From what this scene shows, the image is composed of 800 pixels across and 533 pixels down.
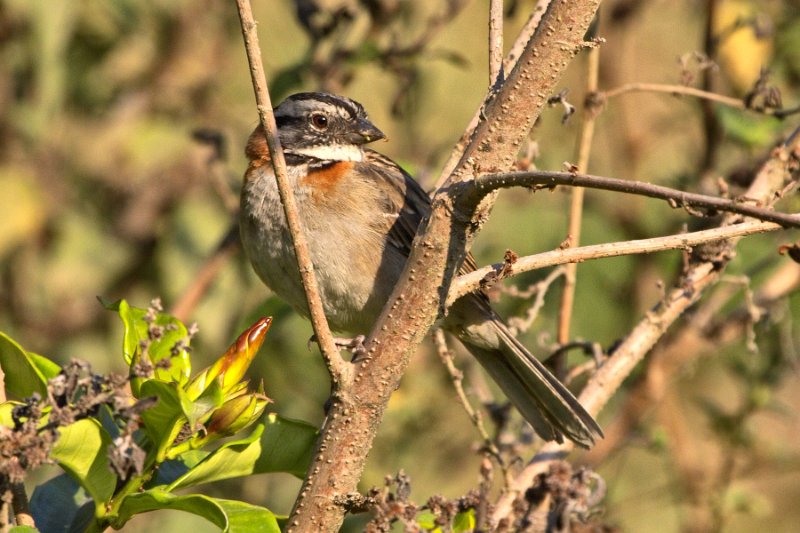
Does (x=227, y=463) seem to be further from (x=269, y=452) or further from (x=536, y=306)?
(x=536, y=306)

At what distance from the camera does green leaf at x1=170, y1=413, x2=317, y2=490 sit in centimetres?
188

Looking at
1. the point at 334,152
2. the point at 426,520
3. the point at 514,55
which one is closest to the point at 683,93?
the point at 514,55

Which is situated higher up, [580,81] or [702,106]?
[580,81]

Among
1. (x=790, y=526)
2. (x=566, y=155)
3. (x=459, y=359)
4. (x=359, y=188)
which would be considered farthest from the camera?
(x=790, y=526)

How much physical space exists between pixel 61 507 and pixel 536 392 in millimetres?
1426

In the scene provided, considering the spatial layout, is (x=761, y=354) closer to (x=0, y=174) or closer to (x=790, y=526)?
(x=790, y=526)

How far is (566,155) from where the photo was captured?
4.80m

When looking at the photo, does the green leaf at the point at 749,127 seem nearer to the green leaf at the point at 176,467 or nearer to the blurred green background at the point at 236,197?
the blurred green background at the point at 236,197

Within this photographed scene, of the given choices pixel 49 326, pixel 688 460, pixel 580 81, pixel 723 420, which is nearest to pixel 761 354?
pixel 723 420

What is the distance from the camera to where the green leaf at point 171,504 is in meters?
1.68

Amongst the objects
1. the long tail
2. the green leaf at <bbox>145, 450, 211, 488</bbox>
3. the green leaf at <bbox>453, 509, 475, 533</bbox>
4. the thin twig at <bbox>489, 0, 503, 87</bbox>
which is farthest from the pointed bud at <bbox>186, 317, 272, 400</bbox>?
the long tail

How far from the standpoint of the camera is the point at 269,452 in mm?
1975

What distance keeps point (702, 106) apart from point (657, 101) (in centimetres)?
168

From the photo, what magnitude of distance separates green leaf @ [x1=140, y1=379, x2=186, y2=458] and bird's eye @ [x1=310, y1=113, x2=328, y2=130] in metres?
1.89
